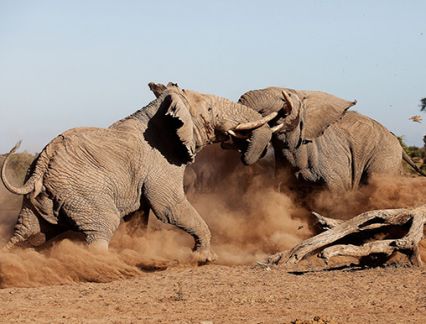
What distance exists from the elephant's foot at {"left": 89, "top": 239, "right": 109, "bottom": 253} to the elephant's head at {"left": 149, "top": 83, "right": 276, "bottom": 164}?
171cm

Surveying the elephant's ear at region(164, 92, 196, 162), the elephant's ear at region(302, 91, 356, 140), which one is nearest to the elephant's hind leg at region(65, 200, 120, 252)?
the elephant's ear at region(164, 92, 196, 162)

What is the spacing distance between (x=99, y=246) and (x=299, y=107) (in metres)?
4.48

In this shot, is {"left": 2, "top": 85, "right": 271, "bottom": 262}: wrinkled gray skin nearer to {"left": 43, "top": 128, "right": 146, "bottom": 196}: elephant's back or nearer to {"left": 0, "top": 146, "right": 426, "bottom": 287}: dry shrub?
{"left": 43, "top": 128, "right": 146, "bottom": 196}: elephant's back

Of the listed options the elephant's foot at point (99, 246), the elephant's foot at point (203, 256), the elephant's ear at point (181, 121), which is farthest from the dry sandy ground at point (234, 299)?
the elephant's ear at point (181, 121)

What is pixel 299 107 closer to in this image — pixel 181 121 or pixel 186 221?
pixel 181 121

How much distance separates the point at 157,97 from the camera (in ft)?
42.1

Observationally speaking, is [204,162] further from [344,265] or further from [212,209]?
[344,265]

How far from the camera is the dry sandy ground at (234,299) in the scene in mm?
8172

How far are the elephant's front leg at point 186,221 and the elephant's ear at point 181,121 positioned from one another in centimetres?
67

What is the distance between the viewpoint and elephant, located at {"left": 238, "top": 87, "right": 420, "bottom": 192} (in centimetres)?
1409

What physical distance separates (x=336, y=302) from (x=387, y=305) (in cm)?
46

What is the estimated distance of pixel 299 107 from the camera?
47.3 feet

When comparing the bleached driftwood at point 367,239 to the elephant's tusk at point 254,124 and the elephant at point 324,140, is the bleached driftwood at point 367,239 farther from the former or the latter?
the elephant at point 324,140

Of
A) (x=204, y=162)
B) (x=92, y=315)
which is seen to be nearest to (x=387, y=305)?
(x=92, y=315)
